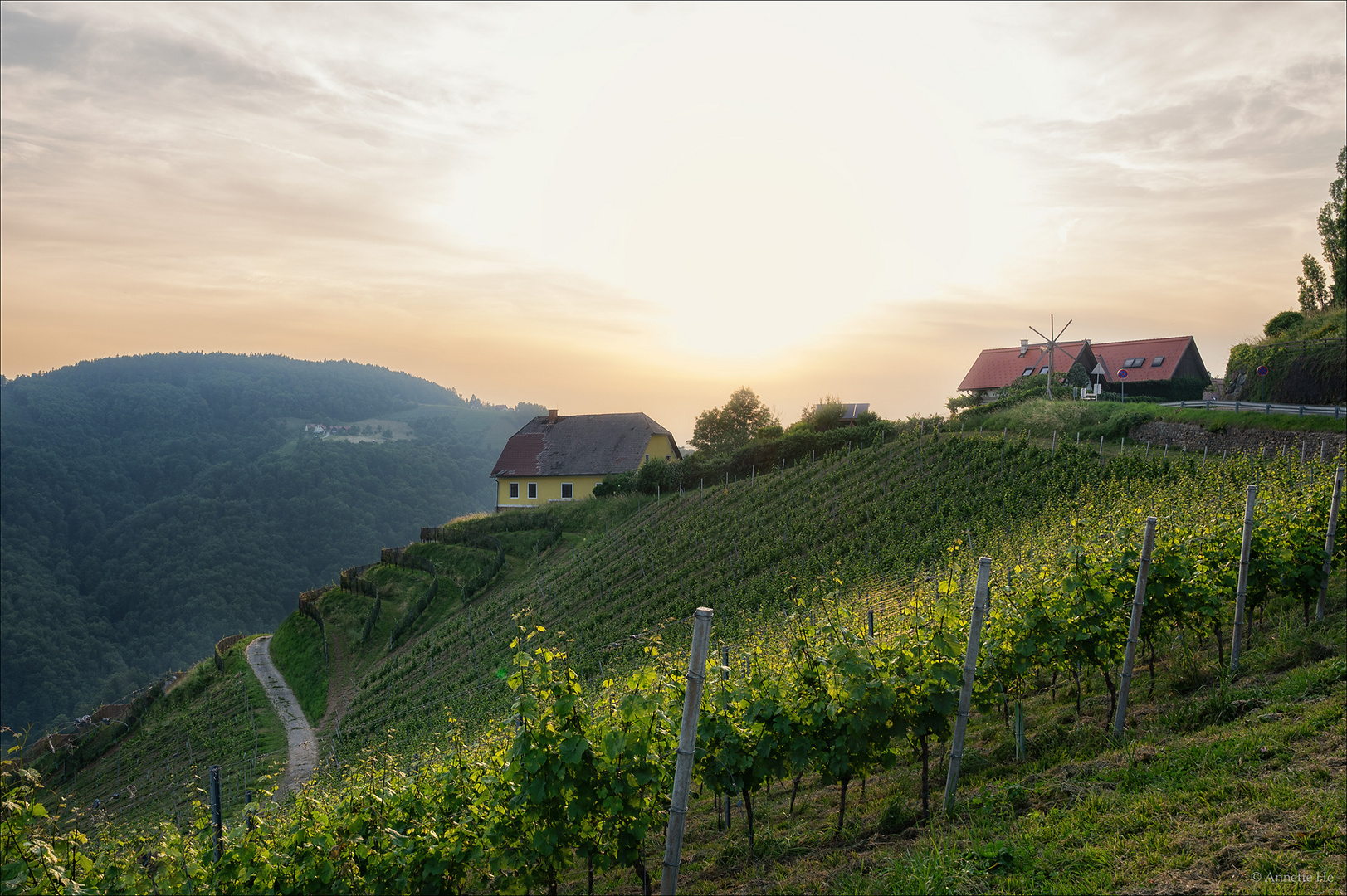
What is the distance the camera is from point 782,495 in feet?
100

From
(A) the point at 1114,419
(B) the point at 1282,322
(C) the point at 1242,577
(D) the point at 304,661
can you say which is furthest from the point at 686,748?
(B) the point at 1282,322

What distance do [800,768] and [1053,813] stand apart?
1770mm

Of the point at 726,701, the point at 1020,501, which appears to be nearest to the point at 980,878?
the point at 726,701

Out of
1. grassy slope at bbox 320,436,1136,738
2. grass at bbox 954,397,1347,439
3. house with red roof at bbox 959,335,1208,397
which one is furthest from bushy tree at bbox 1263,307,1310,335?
grassy slope at bbox 320,436,1136,738

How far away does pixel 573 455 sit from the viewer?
53.0 m

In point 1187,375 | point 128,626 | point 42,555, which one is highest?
point 1187,375

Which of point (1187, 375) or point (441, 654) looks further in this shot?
point (1187, 375)

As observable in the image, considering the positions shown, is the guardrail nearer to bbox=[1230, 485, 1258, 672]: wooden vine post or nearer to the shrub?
the shrub

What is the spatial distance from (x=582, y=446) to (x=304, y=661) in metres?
23.4

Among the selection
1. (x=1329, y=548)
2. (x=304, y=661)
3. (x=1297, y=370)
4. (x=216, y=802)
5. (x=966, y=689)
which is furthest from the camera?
(x=304, y=661)

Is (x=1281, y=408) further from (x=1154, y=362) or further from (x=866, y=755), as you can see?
(x=866, y=755)

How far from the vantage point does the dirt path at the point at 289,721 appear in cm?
2144

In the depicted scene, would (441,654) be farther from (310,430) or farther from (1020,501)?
(310,430)

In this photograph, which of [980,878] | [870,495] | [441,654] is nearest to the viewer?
[980,878]
